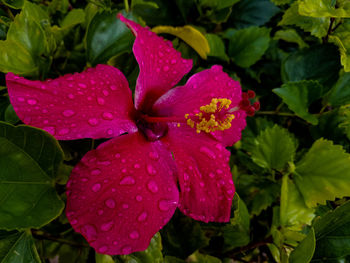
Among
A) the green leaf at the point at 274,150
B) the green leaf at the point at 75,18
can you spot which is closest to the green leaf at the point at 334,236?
the green leaf at the point at 274,150

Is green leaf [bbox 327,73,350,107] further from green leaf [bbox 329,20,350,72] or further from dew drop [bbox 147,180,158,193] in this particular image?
dew drop [bbox 147,180,158,193]

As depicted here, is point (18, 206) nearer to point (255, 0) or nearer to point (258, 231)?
point (258, 231)

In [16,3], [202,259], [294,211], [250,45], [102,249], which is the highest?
[16,3]

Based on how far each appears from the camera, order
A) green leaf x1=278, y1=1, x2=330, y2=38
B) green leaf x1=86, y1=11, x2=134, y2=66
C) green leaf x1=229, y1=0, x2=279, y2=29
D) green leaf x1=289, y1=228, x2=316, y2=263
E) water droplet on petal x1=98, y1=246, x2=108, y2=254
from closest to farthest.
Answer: water droplet on petal x1=98, y1=246, x2=108, y2=254 < green leaf x1=289, y1=228, x2=316, y2=263 < green leaf x1=86, y1=11, x2=134, y2=66 < green leaf x1=278, y1=1, x2=330, y2=38 < green leaf x1=229, y1=0, x2=279, y2=29

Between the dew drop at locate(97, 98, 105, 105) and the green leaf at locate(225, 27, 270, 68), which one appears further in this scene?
the green leaf at locate(225, 27, 270, 68)

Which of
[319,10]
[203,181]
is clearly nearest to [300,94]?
[319,10]

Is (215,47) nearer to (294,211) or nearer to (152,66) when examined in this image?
(152,66)

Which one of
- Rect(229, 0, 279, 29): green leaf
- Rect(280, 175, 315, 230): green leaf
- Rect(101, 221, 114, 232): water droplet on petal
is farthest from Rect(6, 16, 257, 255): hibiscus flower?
Rect(229, 0, 279, 29): green leaf
